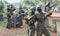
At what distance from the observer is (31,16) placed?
4488 mm

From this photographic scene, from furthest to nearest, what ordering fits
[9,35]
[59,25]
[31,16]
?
[9,35], [59,25], [31,16]

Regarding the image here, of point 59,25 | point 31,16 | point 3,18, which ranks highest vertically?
point 31,16

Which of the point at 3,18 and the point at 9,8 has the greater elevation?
the point at 9,8

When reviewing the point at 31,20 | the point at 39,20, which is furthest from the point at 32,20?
the point at 39,20

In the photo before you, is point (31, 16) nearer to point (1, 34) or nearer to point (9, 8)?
point (1, 34)

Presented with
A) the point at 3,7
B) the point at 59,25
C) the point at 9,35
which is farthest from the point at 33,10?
the point at 3,7

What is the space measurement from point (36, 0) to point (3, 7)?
8.79 feet

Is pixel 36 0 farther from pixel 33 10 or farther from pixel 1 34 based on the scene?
pixel 33 10

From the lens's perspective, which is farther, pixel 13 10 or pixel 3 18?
Answer: pixel 3 18

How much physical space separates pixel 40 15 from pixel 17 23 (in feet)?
13.6

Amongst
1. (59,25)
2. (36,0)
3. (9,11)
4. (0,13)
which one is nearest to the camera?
(59,25)

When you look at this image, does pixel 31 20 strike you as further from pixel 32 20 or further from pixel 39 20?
pixel 39 20

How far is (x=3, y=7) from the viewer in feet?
36.5

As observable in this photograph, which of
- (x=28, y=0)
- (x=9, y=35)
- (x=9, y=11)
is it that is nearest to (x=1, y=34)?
(x=9, y=35)
